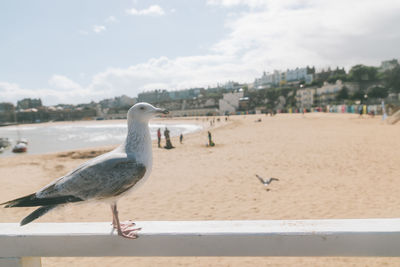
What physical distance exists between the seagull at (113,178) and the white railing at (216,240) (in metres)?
0.13

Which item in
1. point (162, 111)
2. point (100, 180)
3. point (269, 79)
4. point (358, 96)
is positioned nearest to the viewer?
point (100, 180)

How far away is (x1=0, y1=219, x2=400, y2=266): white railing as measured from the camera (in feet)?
4.76

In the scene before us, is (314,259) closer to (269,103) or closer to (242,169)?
(242,169)

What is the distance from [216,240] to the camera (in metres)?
1.53

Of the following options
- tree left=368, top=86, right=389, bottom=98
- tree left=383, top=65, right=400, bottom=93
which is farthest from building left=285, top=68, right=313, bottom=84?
tree left=383, top=65, right=400, bottom=93

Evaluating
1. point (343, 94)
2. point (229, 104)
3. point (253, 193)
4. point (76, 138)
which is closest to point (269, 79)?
point (229, 104)

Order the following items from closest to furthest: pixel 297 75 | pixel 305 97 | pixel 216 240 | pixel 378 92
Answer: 1. pixel 216 240
2. pixel 378 92
3. pixel 305 97
4. pixel 297 75

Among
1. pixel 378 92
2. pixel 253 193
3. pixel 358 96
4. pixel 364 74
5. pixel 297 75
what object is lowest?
pixel 253 193

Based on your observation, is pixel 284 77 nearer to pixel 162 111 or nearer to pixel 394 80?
pixel 394 80

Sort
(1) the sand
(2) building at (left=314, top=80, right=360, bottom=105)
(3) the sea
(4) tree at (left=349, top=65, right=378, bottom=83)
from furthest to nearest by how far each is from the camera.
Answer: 1. (4) tree at (left=349, top=65, right=378, bottom=83)
2. (2) building at (left=314, top=80, right=360, bottom=105)
3. (3) the sea
4. (1) the sand

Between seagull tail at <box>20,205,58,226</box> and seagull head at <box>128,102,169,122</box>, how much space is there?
76 centimetres

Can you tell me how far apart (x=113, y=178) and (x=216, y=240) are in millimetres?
754

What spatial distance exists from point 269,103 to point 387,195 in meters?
101

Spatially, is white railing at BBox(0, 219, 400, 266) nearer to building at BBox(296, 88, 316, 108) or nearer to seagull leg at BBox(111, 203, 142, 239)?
seagull leg at BBox(111, 203, 142, 239)
